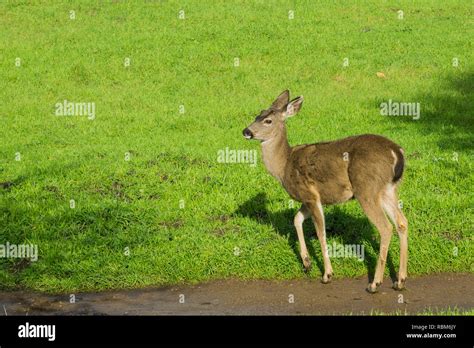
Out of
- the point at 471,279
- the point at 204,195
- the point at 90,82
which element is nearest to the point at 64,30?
the point at 90,82

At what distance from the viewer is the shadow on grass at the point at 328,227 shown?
10648 millimetres

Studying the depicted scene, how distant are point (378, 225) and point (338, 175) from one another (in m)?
0.72

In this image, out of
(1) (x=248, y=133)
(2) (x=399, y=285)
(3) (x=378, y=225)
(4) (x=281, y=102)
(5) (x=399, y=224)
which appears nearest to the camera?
(3) (x=378, y=225)

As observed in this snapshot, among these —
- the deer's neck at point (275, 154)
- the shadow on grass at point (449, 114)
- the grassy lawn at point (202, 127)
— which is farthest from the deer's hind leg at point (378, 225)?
the shadow on grass at point (449, 114)

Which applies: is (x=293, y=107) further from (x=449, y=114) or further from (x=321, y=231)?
(x=449, y=114)

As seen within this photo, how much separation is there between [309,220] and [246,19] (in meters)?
13.7

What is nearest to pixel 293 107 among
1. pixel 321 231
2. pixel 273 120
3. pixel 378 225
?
pixel 273 120

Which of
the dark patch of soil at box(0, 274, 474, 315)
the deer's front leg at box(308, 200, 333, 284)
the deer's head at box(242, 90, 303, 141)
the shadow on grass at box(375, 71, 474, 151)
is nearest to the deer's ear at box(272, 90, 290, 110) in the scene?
the deer's head at box(242, 90, 303, 141)

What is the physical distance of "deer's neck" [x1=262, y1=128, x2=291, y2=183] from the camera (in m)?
10.5

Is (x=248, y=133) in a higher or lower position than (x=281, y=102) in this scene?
lower

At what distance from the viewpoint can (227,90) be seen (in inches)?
807

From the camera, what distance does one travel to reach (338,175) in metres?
9.82

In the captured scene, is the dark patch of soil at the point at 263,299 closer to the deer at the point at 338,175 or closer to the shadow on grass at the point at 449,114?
the deer at the point at 338,175
